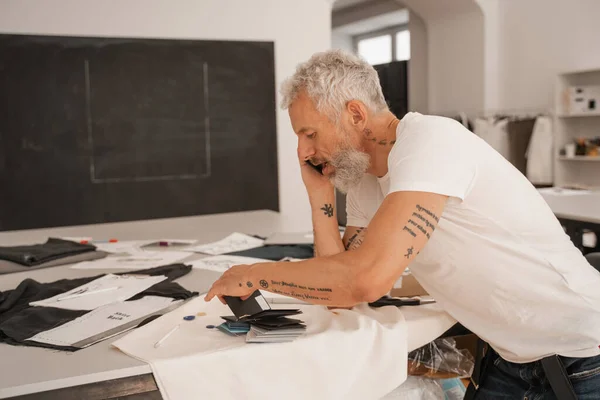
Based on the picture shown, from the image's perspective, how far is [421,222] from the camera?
1175 mm

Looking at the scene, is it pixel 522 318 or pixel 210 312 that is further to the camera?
pixel 210 312

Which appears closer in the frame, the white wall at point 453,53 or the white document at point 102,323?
the white document at point 102,323

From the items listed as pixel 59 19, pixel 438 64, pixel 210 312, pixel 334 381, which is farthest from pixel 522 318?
pixel 438 64

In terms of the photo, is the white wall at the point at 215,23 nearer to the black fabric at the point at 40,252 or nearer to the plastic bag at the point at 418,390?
the black fabric at the point at 40,252

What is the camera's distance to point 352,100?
4.82 ft

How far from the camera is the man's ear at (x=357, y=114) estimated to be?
57.9 inches

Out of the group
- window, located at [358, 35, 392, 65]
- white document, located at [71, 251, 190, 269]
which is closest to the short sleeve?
white document, located at [71, 251, 190, 269]

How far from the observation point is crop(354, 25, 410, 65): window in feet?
31.3

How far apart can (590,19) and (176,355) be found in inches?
242

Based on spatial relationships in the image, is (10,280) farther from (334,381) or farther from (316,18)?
(316,18)

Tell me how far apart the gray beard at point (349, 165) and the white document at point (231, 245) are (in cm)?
90

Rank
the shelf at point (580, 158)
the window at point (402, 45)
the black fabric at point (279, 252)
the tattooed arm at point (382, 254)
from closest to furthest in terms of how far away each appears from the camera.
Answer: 1. the tattooed arm at point (382, 254)
2. the black fabric at point (279, 252)
3. the shelf at point (580, 158)
4. the window at point (402, 45)

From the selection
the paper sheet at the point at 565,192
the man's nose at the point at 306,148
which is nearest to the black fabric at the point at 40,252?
the man's nose at the point at 306,148

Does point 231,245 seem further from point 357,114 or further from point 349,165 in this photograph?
point 357,114
